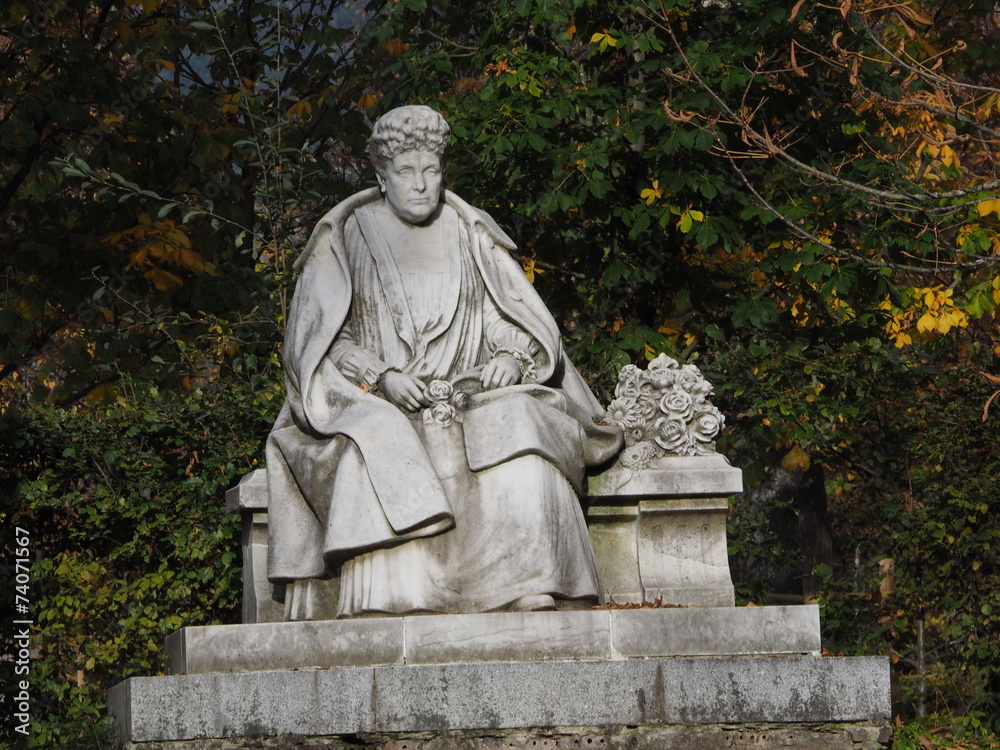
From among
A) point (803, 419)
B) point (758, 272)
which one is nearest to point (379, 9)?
point (758, 272)

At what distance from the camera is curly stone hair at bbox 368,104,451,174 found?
7.55 meters

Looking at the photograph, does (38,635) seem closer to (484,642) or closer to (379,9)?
(484,642)

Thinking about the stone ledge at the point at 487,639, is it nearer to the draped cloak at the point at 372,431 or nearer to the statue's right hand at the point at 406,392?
the draped cloak at the point at 372,431

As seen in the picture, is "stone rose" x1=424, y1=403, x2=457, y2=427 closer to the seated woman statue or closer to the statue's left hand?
the seated woman statue

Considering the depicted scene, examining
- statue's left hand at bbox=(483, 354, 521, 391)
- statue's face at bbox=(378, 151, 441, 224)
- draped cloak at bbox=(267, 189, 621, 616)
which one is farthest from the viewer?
statue's face at bbox=(378, 151, 441, 224)

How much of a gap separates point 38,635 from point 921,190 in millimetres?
5799

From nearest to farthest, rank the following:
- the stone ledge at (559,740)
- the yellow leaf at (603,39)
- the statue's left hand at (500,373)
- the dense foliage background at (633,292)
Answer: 1. the stone ledge at (559,740)
2. the statue's left hand at (500,373)
3. the dense foliage background at (633,292)
4. the yellow leaf at (603,39)

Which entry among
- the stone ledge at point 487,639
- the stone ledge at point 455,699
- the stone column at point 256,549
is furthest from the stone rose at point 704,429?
the stone column at point 256,549

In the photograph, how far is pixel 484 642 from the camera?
656cm

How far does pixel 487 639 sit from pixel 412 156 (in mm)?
2288

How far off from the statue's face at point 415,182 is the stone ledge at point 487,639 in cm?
198

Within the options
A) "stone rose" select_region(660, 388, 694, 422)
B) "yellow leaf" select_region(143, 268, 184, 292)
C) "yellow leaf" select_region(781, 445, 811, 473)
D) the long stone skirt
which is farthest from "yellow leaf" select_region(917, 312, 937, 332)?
"yellow leaf" select_region(143, 268, 184, 292)

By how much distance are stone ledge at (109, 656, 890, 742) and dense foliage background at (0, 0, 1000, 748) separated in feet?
7.04

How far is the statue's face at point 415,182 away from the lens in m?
7.64
